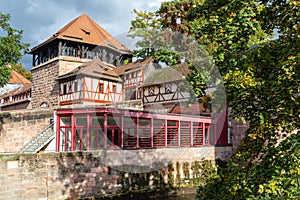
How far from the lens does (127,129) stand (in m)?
14.3

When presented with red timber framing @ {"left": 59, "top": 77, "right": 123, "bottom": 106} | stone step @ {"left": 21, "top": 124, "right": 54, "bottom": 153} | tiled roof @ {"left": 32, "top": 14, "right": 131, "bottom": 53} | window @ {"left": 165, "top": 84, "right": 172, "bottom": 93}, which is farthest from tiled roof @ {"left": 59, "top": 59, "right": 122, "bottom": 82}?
stone step @ {"left": 21, "top": 124, "right": 54, "bottom": 153}

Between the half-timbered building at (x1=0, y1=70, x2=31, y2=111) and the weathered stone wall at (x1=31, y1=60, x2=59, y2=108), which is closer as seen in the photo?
the weathered stone wall at (x1=31, y1=60, x2=59, y2=108)

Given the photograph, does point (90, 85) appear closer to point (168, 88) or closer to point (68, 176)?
point (168, 88)

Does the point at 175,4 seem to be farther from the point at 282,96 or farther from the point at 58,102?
the point at 58,102

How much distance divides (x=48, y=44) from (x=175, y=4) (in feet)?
54.5

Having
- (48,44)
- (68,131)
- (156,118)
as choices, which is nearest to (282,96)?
(156,118)

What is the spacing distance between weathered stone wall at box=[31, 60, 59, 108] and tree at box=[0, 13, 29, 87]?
9.11 m

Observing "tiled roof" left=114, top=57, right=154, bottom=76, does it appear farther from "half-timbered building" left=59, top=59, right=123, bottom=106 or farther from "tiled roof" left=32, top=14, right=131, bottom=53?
"tiled roof" left=32, top=14, right=131, bottom=53

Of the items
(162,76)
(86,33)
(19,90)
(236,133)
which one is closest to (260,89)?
(236,133)

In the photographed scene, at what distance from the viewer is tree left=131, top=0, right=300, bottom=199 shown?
3.46 meters

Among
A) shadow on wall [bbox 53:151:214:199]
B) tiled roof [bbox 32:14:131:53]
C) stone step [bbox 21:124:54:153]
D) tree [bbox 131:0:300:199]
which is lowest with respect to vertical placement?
shadow on wall [bbox 53:151:214:199]

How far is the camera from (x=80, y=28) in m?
26.7

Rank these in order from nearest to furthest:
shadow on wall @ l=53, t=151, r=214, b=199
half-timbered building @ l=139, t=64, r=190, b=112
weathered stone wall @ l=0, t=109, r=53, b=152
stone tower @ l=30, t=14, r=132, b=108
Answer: shadow on wall @ l=53, t=151, r=214, b=199
weathered stone wall @ l=0, t=109, r=53, b=152
half-timbered building @ l=139, t=64, r=190, b=112
stone tower @ l=30, t=14, r=132, b=108

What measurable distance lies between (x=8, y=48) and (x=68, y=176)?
7599 millimetres
